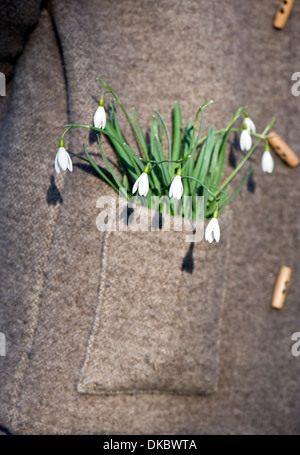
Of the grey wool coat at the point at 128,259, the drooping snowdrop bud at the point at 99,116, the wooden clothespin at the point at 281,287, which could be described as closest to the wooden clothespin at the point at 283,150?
the grey wool coat at the point at 128,259

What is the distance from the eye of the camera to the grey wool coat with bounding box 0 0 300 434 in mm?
862

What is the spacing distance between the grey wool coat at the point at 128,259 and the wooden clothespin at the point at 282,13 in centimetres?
3

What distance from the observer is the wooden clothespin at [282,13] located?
3.52 feet

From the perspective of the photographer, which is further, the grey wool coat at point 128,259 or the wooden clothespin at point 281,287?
the wooden clothespin at point 281,287

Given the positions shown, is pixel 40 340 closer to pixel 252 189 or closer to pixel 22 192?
pixel 22 192

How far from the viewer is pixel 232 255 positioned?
1.03 metres

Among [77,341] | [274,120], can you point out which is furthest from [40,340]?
[274,120]

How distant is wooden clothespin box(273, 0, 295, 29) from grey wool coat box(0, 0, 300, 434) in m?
0.03

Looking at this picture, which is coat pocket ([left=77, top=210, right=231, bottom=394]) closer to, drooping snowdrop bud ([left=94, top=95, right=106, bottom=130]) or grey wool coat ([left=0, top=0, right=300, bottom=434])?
grey wool coat ([left=0, top=0, right=300, bottom=434])

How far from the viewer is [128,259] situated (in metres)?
0.86

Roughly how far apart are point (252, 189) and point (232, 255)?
0.14 meters

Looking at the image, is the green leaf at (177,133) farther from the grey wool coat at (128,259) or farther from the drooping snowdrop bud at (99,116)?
the drooping snowdrop bud at (99,116)

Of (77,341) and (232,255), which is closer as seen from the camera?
(77,341)

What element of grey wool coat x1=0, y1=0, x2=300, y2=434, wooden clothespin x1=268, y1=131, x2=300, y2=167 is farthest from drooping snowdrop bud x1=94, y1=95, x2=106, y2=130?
wooden clothespin x1=268, y1=131, x2=300, y2=167
